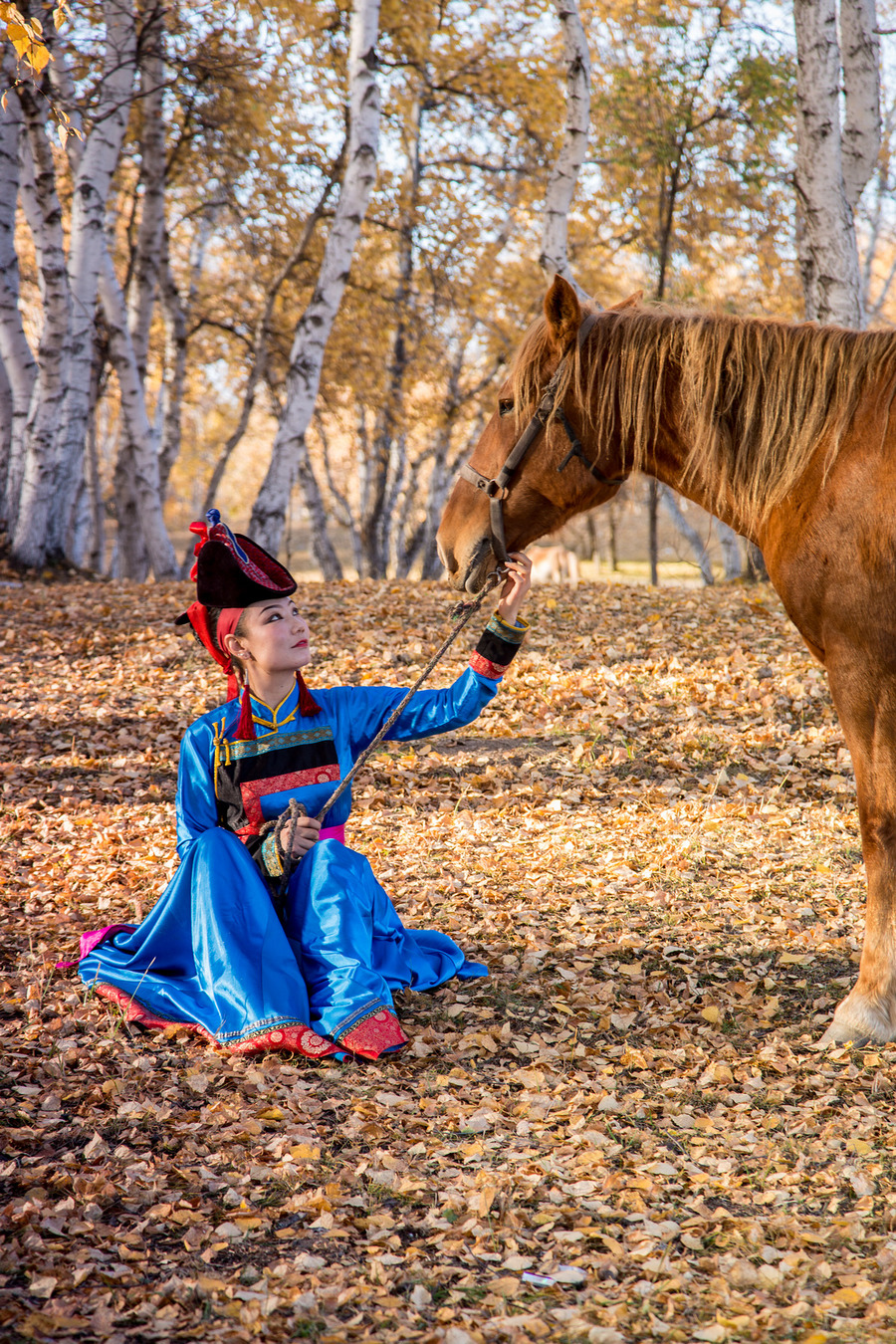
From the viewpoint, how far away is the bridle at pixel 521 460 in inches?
133

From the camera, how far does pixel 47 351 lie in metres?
10.5

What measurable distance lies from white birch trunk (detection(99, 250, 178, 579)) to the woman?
985 cm

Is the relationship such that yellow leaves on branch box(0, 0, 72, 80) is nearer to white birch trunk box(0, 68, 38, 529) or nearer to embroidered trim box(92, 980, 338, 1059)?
embroidered trim box(92, 980, 338, 1059)

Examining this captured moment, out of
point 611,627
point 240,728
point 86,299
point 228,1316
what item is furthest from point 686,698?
point 86,299

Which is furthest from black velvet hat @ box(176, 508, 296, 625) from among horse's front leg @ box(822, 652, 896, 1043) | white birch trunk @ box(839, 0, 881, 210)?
white birch trunk @ box(839, 0, 881, 210)

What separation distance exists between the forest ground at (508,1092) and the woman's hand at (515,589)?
151cm

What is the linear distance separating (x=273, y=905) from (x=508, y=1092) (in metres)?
1.03

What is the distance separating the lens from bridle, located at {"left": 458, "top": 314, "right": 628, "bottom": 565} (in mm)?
3373

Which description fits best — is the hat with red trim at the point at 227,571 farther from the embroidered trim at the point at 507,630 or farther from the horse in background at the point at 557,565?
the horse in background at the point at 557,565

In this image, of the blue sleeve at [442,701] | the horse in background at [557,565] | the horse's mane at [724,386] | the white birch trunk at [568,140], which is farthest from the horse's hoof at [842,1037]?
the horse in background at [557,565]

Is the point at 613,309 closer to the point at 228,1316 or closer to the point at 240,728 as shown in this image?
the point at 240,728

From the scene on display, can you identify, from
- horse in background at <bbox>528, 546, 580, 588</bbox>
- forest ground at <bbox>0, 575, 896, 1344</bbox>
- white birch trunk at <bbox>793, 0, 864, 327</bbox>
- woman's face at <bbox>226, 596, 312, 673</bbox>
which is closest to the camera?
forest ground at <bbox>0, 575, 896, 1344</bbox>

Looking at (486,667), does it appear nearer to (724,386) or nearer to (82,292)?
(724,386)

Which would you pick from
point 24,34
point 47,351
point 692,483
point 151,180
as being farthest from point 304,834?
point 151,180
